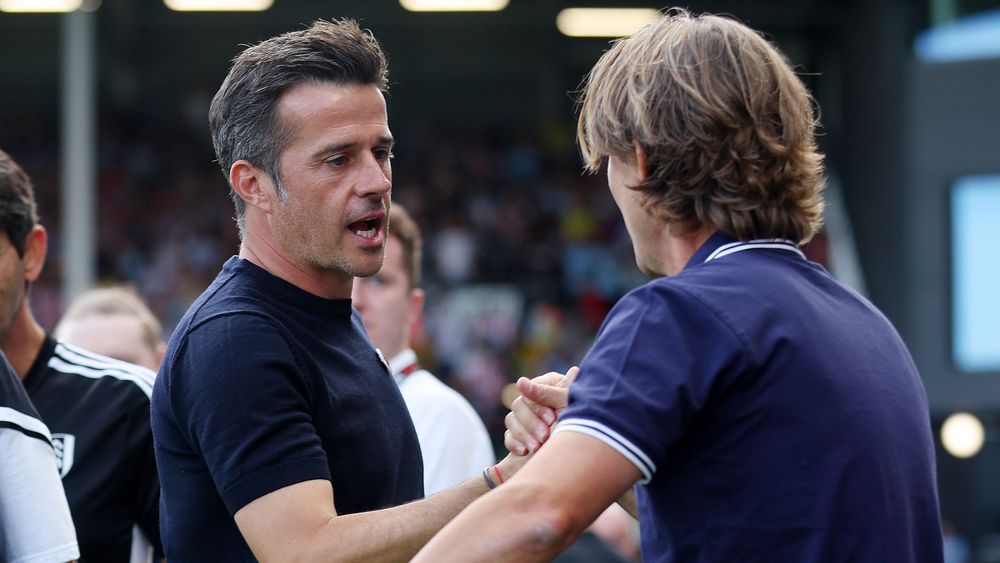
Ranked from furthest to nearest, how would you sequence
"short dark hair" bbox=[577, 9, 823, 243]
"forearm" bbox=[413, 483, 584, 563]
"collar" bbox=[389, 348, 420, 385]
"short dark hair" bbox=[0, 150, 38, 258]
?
1. "collar" bbox=[389, 348, 420, 385]
2. "short dark hair" bbox=[0, 150, 38, 258]
3. "short dark hair" bbox=[577, 9, 823, 243]
4. "forearm" bbox=[413, 483, 584, 563]

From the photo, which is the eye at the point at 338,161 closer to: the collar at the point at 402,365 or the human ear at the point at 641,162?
the human ear at the point at 641,162

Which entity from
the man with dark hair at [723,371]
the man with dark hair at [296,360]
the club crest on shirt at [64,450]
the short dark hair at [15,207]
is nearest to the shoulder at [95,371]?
the club crest on shirt at [64,450]

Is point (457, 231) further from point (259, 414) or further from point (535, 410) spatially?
point (259, 414)

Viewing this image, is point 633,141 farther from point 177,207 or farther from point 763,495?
point 177,207

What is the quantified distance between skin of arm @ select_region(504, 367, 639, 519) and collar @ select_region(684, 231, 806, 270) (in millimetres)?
344

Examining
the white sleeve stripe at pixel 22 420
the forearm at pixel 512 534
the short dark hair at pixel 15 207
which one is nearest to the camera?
the forearm at pixel 512 534

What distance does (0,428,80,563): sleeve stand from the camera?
2.21 metres

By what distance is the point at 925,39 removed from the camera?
541 inches

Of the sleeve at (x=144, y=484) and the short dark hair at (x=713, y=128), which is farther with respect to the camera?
the sleeve at (x=144, y=484)

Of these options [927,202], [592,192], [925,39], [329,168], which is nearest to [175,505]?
[329,168]

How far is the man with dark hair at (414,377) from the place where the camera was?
377 cm

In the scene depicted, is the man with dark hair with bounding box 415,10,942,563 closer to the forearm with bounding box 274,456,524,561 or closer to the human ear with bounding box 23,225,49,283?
the forearm with bounding box 274,456,524,561

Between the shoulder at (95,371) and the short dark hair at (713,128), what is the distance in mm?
1531

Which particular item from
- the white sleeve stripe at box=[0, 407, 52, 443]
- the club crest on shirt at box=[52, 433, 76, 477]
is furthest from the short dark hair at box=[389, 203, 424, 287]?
the white sleeve stripe at box=[0, 407, 52, 443]
